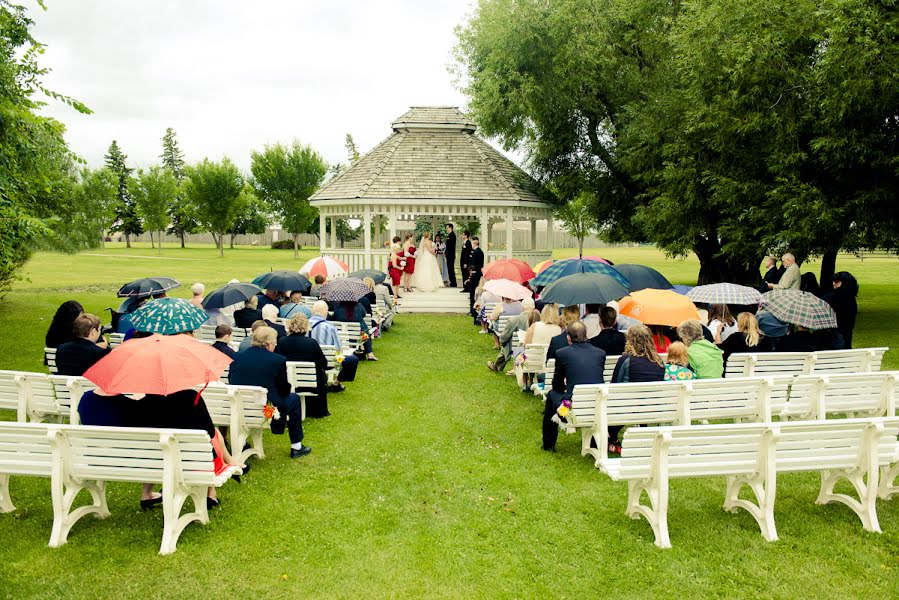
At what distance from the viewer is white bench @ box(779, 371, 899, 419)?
7.61 metres

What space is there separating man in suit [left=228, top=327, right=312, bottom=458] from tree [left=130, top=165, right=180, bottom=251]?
60561 mm

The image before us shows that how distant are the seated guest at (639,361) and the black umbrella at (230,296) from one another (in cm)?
620

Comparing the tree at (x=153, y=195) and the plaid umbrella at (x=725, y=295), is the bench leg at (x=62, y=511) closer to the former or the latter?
the plaid umbrella at (x=725, y=295)

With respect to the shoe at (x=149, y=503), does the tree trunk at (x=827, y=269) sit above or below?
above

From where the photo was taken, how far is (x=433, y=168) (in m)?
23.9

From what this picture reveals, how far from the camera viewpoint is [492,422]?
920 cm

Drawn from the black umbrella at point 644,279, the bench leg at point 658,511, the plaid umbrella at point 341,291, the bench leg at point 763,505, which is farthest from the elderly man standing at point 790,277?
the bench leg at point 658,511

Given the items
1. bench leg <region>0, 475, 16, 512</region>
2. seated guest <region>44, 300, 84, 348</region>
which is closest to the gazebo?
seated guest <region>44, 300, 84, 348</region>

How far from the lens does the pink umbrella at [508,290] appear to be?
12797 mm

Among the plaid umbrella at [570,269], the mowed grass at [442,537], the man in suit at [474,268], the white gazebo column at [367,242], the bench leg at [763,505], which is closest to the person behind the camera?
the mowed grass at [442,537]

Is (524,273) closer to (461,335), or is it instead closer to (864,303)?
(461,335)

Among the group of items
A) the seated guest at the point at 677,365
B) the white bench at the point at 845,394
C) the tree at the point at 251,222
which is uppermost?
the tree at the point at 251,222

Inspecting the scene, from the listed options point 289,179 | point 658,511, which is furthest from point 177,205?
point 658,511

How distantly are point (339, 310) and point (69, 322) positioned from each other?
15.7 feet
